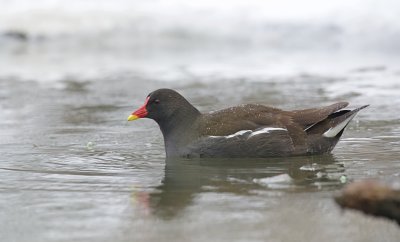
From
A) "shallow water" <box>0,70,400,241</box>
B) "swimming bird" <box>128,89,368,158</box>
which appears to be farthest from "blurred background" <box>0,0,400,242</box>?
"swimming bird" <box>128,89,368,158</box>

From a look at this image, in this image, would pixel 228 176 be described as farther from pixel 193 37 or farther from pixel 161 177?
pixel 193 37

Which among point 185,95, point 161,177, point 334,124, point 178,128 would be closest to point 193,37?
point 185,95

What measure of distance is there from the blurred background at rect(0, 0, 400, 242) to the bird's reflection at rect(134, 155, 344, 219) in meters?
0.02

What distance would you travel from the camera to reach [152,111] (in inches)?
322

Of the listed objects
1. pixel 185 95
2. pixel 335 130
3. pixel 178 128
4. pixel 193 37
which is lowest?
pixel 335 130

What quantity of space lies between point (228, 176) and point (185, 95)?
4439mm

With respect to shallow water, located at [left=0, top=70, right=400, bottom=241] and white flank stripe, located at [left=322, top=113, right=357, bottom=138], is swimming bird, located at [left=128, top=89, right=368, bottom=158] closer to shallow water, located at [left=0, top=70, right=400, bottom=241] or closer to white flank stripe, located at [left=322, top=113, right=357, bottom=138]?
white flank stripe, located at [left=322, top=113, right=357, bottom=138]

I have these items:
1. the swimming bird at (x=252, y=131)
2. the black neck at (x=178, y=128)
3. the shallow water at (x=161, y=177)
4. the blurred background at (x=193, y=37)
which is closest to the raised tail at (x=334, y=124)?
the swimming bird at (x=252, y=131)

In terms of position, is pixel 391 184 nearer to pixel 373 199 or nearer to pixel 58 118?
pixel 373 199

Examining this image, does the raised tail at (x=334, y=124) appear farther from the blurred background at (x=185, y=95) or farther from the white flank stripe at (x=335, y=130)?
the blurred background at (x=185, y=95)

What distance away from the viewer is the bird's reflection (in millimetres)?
6102

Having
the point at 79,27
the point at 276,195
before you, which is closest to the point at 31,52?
the point at 79,27

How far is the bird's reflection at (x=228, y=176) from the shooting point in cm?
610

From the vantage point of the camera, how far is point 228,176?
693cm
